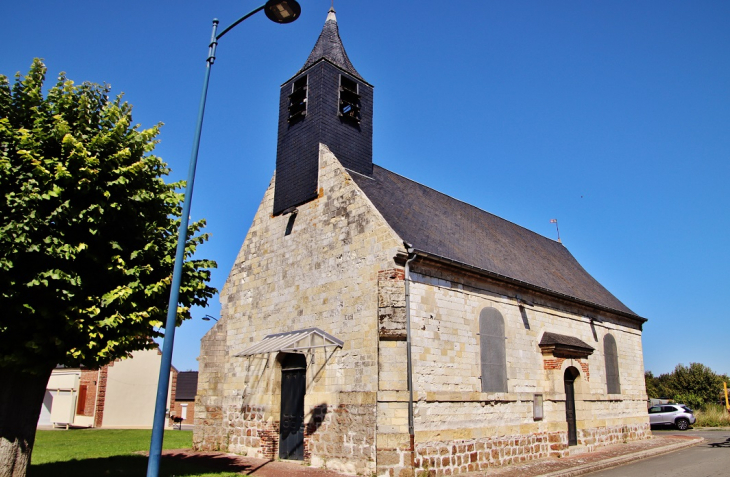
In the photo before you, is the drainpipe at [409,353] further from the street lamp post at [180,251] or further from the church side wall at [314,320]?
the street lamp post at [180,251]

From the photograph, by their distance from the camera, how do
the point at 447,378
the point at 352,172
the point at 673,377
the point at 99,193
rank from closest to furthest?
1. the point at 99,193
2. the point at 447,378
3. the point at 352,172
4. the point at 673,377

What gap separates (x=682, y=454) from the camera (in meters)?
15.9

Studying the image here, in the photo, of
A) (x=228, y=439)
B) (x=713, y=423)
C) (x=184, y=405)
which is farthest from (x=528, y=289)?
(x=184, y=405)

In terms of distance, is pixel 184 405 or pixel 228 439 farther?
pixel 184 405

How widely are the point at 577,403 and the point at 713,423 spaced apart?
58.3 feet

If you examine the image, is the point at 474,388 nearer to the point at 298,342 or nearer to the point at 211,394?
the point at 298,342

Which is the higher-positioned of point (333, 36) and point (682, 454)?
point (333, 36)

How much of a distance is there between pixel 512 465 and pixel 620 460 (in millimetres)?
3666

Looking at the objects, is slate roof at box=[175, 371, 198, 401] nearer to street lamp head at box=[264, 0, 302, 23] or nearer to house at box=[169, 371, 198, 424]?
house at box=[169, 371, 198, 424]

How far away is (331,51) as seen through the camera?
16188 millimetres

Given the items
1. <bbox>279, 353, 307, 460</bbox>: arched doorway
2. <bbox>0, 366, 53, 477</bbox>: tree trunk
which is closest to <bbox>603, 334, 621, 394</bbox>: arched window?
<bbox>279, 353, 307, 460</bbox>: arched doorway

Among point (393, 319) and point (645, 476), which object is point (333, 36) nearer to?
point (393, 319)

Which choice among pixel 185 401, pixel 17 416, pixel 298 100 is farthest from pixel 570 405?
pixel 185 401

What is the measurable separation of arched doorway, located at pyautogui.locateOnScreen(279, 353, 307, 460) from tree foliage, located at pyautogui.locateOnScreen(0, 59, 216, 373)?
4.35 meters
